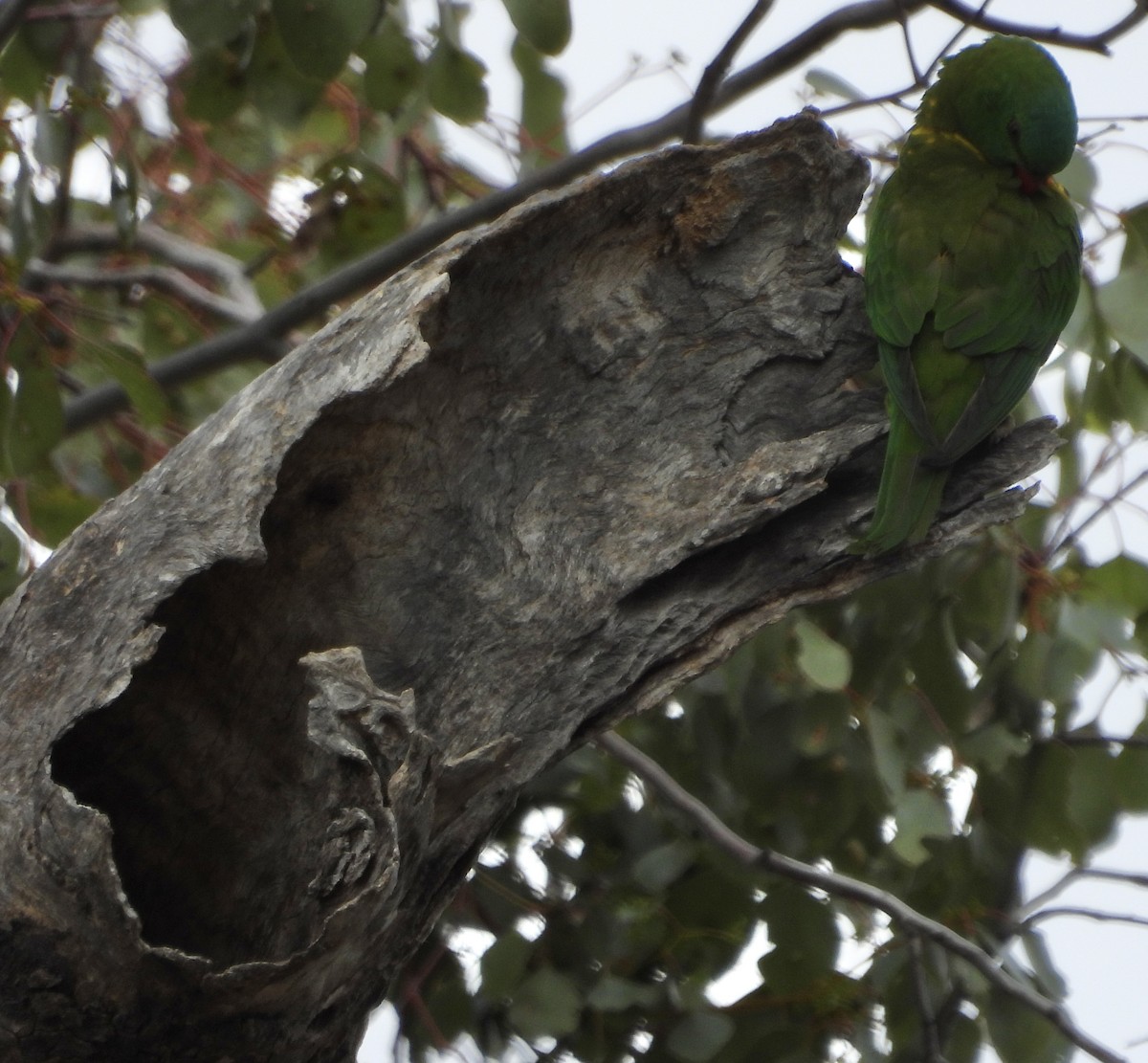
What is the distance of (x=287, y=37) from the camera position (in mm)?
2018

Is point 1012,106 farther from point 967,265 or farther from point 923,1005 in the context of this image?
point 923,1005

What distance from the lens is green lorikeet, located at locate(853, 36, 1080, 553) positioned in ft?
4.89

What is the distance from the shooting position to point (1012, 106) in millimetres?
1894

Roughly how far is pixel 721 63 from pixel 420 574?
1.03 metres

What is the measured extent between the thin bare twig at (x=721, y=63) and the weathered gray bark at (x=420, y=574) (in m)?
0.59

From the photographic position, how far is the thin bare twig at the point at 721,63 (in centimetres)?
206

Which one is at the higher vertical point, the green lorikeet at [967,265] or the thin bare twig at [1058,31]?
the thin bare twig at [1058,31]

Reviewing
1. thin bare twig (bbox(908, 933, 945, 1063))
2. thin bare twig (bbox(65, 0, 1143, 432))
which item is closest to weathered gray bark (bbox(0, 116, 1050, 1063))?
thin bare twig (bbox(65, 0, 1143, 432))

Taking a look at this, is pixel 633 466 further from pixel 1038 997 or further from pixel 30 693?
pixel 1038 997

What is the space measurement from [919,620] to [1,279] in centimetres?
147

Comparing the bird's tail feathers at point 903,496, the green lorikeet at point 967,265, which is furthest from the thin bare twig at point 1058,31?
the bird's tail feathers at point 903,496

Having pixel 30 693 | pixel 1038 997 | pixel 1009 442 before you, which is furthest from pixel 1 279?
pixel 1038 997

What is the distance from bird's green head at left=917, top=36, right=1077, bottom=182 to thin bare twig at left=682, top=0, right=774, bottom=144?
0.30 meters

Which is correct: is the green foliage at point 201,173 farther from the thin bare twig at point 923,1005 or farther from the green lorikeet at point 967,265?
the thin bare twig at point 923,1005
